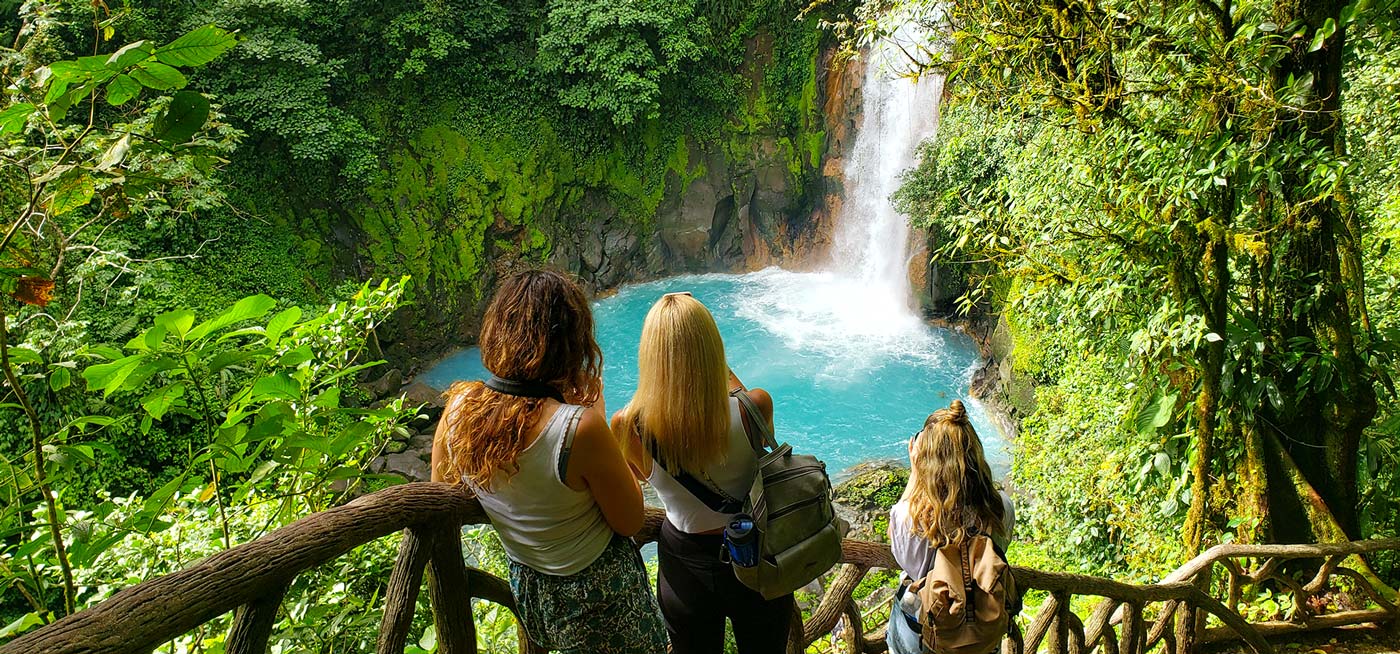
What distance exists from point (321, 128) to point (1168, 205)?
1288 cm

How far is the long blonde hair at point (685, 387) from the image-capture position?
169 centimetres

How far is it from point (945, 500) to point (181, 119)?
6.12 feet

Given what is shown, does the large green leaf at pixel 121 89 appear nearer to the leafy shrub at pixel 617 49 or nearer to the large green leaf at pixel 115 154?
the large green leaf at pixel 115 154

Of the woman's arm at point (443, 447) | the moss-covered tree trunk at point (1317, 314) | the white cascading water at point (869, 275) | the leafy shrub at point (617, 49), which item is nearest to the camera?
the woman's arm at point (443, 447)

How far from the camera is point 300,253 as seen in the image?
43.0 ft

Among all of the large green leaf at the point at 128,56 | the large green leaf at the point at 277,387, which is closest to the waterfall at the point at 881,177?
the large green leaf at the point at 277,387

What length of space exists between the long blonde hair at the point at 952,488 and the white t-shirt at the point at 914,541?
0.02 meters

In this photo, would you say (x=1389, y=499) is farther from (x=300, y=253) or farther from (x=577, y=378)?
(x=300, y=253)

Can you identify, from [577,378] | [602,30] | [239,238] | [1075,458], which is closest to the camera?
[577,378]

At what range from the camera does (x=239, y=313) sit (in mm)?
1128

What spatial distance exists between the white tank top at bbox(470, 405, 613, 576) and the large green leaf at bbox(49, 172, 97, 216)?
861 millimetres

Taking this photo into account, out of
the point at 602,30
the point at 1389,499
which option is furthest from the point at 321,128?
the point at 1389,499

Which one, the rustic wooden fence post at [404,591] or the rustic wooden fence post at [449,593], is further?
the rustic wooden fence post at [449,593]

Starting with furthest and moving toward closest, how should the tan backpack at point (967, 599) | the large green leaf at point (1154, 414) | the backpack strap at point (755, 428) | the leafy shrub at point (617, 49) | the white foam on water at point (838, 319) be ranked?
the leafy shrub at point (617, 49) → the white foam on water at point (838, 319) → the large green leaf at point (1154, 414) → the tan backpack at point (967, 599) → the backpack strap at point (755, 428)
